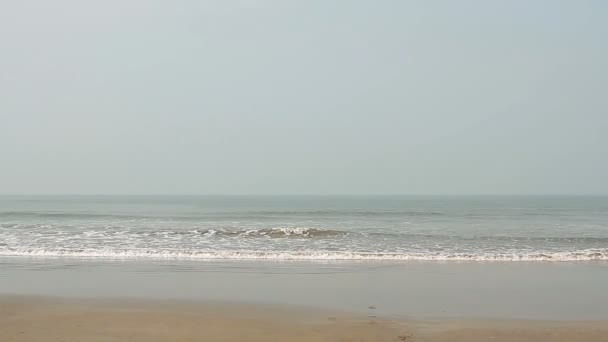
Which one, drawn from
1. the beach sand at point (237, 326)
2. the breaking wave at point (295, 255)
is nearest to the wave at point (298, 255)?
the breaking wave at point (295, 255)

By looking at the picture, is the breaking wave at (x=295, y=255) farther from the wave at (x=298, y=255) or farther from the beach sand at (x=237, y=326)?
the beach sand at (x=237, y=326)

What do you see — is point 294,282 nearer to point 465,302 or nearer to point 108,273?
point 465,302

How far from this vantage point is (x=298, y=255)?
1847 cm

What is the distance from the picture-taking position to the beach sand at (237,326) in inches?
311

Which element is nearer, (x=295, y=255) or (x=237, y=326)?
(x=237, y=326)

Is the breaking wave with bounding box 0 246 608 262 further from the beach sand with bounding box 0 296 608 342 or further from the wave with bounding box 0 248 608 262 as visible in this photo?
the beach sand with bounding box 0 296 608 342

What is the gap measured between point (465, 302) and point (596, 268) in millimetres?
7934

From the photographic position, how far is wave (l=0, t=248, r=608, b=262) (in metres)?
17.9

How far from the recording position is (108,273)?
14.4 metres

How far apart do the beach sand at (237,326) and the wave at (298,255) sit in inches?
302

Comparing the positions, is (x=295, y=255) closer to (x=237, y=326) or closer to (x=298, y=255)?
(x=298, y=255)

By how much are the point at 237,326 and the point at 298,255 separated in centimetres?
985

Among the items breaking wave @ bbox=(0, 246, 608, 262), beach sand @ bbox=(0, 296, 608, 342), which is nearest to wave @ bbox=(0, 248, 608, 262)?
breaking wave @ bbox=(0, 246, 608, 262)

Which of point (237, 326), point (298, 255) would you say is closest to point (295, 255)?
point (298, 255)
